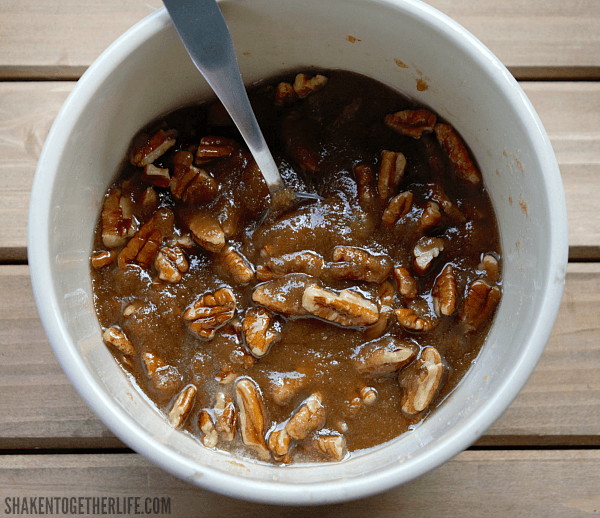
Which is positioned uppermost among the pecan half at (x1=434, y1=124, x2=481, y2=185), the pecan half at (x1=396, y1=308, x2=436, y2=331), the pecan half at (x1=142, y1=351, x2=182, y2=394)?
the pecan half at (x1=434, y1=124, x2=481, y2=185)

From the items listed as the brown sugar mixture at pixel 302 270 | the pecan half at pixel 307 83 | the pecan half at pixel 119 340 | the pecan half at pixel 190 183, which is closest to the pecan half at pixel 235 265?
the brown sugar mixture at pixel 302 270

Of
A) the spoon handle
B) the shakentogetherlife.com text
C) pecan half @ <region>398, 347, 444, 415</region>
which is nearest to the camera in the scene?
the spoon handle

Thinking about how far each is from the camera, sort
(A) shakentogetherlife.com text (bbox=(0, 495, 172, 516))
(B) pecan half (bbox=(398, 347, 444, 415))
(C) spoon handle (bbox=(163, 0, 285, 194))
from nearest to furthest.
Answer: (C) spoon handle (bbox=(163, 0, 285, 194)) → (B) pecan half (bbox=(398, 347, 444, 415)) → (A) shakentogetherlife.com text (bbox=(0, 495, 172, 516))

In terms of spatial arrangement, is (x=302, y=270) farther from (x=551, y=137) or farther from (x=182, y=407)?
(x=551, y=137)

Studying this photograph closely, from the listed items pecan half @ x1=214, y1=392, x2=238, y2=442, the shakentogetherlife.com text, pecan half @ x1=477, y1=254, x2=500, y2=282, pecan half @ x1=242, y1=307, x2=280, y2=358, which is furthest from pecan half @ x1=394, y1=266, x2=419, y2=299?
the shakentogetherlife.com text

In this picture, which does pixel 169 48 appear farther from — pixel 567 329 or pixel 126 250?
pixel 567 329

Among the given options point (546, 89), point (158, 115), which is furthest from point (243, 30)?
point (546, 89)

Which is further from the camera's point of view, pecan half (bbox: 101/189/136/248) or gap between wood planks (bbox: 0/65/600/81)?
gap between wood planks (bbox: 0/65/600/81)

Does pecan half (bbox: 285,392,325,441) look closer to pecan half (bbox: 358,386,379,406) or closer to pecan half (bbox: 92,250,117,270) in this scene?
pecan half (bbox: 358,386,379,406)

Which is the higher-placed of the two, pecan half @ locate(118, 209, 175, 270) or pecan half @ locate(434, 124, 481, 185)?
pecan half @ locate(434, 124, 481, 185)
